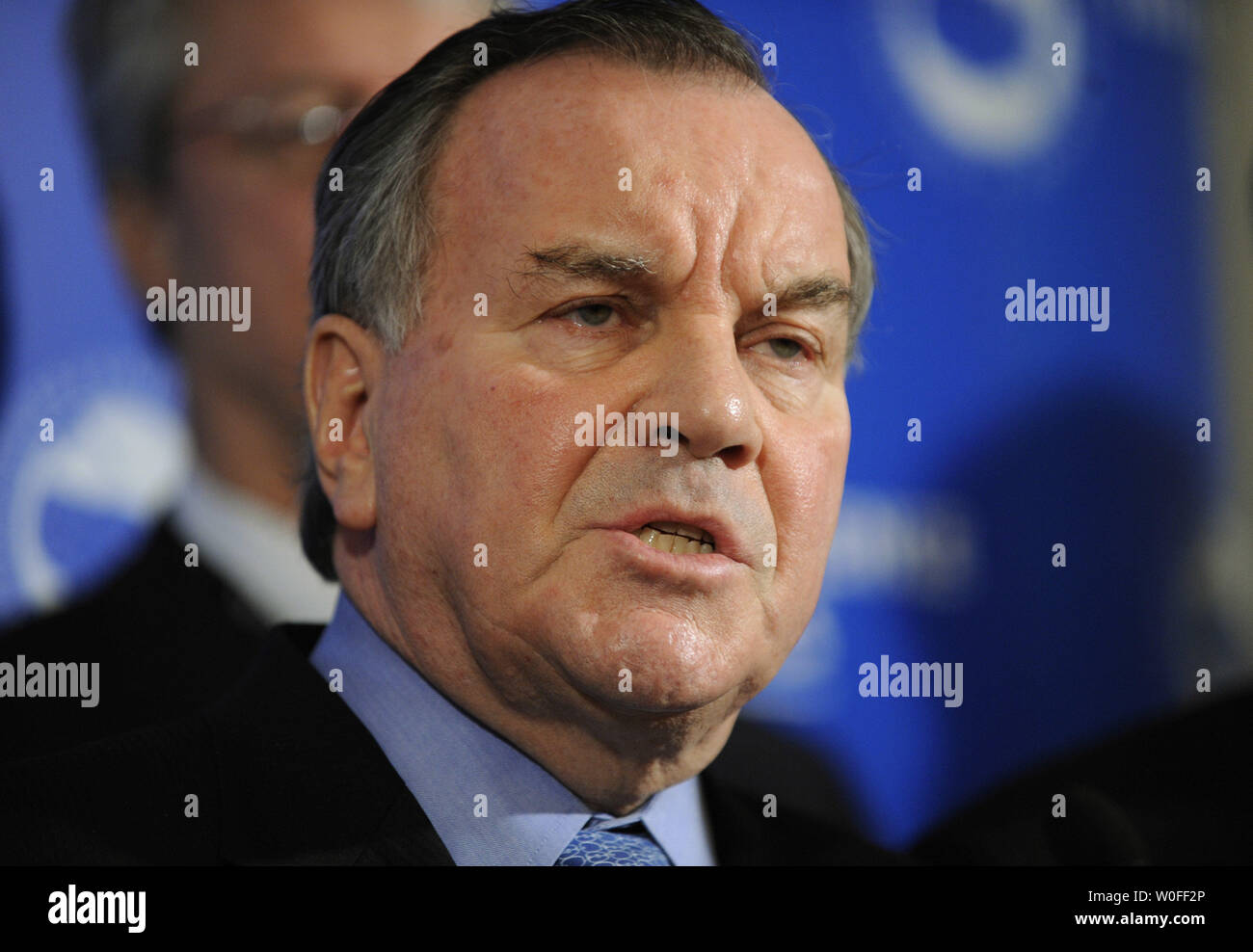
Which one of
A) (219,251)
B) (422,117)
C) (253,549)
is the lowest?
(253,549)

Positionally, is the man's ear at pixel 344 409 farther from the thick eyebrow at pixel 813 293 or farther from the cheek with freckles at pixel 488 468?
the thick eyebrow at pixel 813 293

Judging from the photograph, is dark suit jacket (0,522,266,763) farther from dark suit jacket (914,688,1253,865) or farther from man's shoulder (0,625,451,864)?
dark suit jacket (914,688,1253,865)

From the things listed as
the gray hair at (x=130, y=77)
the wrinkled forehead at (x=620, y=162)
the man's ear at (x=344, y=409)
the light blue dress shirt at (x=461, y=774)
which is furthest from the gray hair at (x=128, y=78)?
the light blue dress shirt at (x=461, y=774)

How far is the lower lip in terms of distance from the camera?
166 centimetres

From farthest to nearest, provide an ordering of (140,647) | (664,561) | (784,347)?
1. (140,647)
2. (784,347)
3. (664,561)

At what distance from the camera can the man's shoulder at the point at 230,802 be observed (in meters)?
1.72

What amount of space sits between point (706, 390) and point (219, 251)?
1014 mm

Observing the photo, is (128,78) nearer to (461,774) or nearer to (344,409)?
(344,409)

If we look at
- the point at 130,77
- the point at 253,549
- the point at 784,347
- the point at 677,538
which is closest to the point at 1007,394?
the point at 784,347

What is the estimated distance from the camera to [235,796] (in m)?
1.73

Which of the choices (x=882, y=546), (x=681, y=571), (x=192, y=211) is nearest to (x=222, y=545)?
(x=192, y=211)

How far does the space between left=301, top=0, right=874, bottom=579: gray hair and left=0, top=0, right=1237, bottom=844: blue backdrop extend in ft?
1.53

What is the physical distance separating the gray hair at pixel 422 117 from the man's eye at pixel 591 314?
8.5 inches
